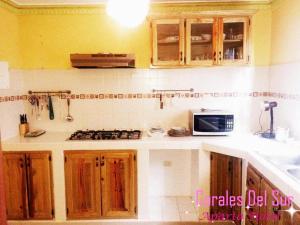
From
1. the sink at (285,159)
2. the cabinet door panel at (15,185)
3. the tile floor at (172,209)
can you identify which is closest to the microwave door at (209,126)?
the sink at (285,159)

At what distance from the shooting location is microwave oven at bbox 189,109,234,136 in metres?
2.94

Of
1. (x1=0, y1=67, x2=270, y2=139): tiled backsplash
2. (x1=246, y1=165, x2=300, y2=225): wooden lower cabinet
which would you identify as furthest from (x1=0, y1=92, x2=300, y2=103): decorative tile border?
(x1=246, y1=165, x2=300, y2=225): wooden lower cabinet

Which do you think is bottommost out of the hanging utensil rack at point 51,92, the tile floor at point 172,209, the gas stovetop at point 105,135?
the tile floor at point 172,209

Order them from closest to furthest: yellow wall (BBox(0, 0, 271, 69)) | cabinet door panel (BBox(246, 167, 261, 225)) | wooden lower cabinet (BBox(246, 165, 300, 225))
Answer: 1. wooden lower cabinet (BBox(246, 165, 300, 225))
2. cabinet door panel (BBox(246, 167, 261, 225))
3. yellow wall (BBox(0, 0, 271, 69))

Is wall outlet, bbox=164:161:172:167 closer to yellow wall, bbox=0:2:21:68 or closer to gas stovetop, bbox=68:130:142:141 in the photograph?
gas stovetop, bbox=68:130:142:141

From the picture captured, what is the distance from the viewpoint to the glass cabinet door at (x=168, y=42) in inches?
116

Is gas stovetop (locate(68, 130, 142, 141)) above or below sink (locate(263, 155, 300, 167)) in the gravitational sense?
above

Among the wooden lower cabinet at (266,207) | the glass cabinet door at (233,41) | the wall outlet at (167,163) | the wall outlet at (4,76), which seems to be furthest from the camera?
the wall outlet at (167,163)

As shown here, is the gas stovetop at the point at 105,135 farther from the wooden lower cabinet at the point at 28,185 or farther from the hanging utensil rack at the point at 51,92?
the hanging utensil rack at the point at 51,92

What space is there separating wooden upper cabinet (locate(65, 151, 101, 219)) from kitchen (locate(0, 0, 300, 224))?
0.01m

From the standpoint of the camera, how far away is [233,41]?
2.98 m

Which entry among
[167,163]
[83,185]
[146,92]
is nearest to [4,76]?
[83,185]

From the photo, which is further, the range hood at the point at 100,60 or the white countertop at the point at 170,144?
the range hood at the point at 100,60

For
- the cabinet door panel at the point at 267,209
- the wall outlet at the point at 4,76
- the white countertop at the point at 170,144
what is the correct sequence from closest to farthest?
the cabinet door panel at the point at 267,209
the white countertop at the point at 170,144
the wall outlet at the point at 4,76
